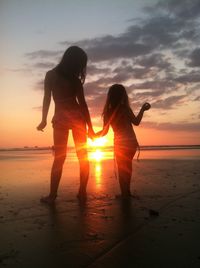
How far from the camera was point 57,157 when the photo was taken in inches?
214

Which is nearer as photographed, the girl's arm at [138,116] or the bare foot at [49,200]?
the bare foot at [49,200]

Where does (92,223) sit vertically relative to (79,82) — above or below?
below

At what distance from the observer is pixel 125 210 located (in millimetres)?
4539

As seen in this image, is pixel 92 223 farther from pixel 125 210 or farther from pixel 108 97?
pixel 108 97

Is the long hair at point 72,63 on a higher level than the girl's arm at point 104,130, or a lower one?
higher

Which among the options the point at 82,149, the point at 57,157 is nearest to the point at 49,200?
the point at 57,157

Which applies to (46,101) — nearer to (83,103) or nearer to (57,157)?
(83,103)

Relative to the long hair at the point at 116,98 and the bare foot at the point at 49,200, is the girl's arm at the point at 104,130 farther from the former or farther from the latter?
the bare foot at the point at 49,200

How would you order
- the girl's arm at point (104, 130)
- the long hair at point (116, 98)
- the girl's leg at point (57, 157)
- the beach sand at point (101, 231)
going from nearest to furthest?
1. the beach sand at point (101, 231)
2. the girl's leg at point (57, 157)
3. the long hair at point (116, 98)
4. the girl's arm at point (104, 130)

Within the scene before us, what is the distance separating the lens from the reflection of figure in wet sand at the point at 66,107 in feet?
17.8

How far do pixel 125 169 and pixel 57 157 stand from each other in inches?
45.5

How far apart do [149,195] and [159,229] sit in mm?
2281

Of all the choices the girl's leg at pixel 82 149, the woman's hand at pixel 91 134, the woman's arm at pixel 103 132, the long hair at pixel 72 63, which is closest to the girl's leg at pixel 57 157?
the girl's leg at pixel 82 149

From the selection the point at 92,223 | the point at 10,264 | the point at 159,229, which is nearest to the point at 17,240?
the point at 10,264
